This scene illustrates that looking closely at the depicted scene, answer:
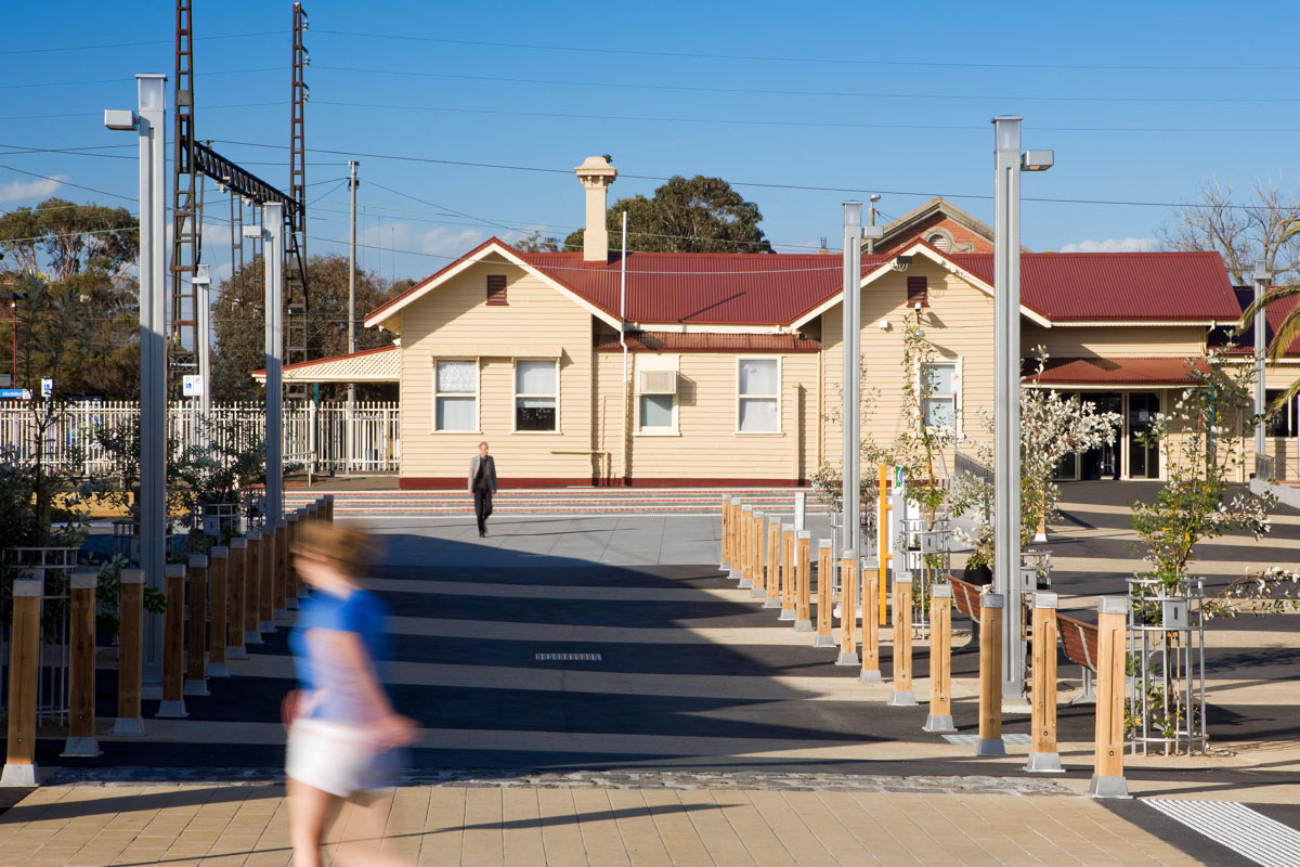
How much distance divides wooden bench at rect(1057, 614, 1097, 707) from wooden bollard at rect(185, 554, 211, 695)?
634cm

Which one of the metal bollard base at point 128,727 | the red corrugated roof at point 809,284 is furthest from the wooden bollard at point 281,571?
the red corrugated roof at point 809,284

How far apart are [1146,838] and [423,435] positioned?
25400 millimetres

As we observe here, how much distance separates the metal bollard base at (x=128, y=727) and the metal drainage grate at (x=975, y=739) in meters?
5.41

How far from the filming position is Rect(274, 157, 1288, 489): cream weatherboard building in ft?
101

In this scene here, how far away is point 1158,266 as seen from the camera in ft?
114

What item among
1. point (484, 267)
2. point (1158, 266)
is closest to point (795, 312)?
point (484, 267)

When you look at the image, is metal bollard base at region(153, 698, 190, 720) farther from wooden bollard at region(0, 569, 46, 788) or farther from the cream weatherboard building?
the cream weatherboard building

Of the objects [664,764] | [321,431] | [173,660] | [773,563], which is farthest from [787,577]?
[321,431]

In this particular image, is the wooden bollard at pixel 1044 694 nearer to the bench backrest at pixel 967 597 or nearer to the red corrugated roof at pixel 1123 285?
the bench backrest at pixel 967 597

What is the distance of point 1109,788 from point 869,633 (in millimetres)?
3871

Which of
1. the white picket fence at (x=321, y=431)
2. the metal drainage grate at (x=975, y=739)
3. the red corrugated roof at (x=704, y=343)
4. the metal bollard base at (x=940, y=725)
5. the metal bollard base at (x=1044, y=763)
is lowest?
the metal drainage grate at (x=975, y=739)

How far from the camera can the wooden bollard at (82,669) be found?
26.7 ft

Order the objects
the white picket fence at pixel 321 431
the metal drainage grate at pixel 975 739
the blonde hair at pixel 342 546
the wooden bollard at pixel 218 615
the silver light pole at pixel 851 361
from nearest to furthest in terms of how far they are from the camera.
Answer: the blonde hair at pixel 342 546
the metal drainage grate at pixel 975 739
the wooden bollard at pixel 218 615
the silver light pole at pixel 851 361
the white picket fence at pixel 321 431

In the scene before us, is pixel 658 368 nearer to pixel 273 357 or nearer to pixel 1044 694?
pixel 273 357
